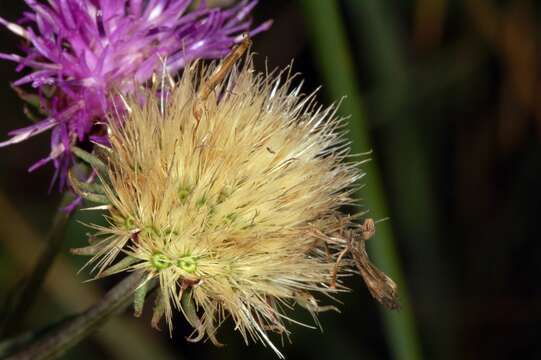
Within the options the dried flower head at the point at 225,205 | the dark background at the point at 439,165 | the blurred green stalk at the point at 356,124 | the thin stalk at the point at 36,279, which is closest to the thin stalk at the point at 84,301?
the dark background at the point at 439,165

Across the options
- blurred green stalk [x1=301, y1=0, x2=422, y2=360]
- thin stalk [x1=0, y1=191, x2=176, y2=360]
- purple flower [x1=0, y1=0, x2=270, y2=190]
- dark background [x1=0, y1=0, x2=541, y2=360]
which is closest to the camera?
purple flower [x1=0, y1=0, x2=270, y2=190]

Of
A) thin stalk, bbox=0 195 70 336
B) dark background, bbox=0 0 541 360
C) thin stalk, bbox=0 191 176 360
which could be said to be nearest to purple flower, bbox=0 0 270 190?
thin stalk, bbox=0 195 70 336

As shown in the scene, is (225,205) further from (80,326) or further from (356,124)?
(356,124)

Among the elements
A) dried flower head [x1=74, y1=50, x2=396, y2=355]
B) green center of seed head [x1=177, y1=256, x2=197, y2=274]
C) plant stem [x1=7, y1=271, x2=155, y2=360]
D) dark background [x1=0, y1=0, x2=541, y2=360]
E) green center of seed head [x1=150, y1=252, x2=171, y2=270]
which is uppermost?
dark background [x1=0, y1=0, x2=541, y2=360]

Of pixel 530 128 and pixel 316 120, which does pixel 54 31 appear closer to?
pixel 316 120

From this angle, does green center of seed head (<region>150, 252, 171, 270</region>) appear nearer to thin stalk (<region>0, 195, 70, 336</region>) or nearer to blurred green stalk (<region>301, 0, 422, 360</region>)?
thin stalk (<region>0, 195, 70, 336</region>)

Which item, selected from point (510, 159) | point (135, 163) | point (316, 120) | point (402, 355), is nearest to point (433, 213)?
point (510, 159)

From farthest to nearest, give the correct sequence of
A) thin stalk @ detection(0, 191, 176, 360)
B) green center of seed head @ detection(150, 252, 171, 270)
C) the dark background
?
1. the dark background
2. thin stalk @ detection(0, 191, 176, 360)
3. green center of seed head @ detection(150, 252, 171, 270)
